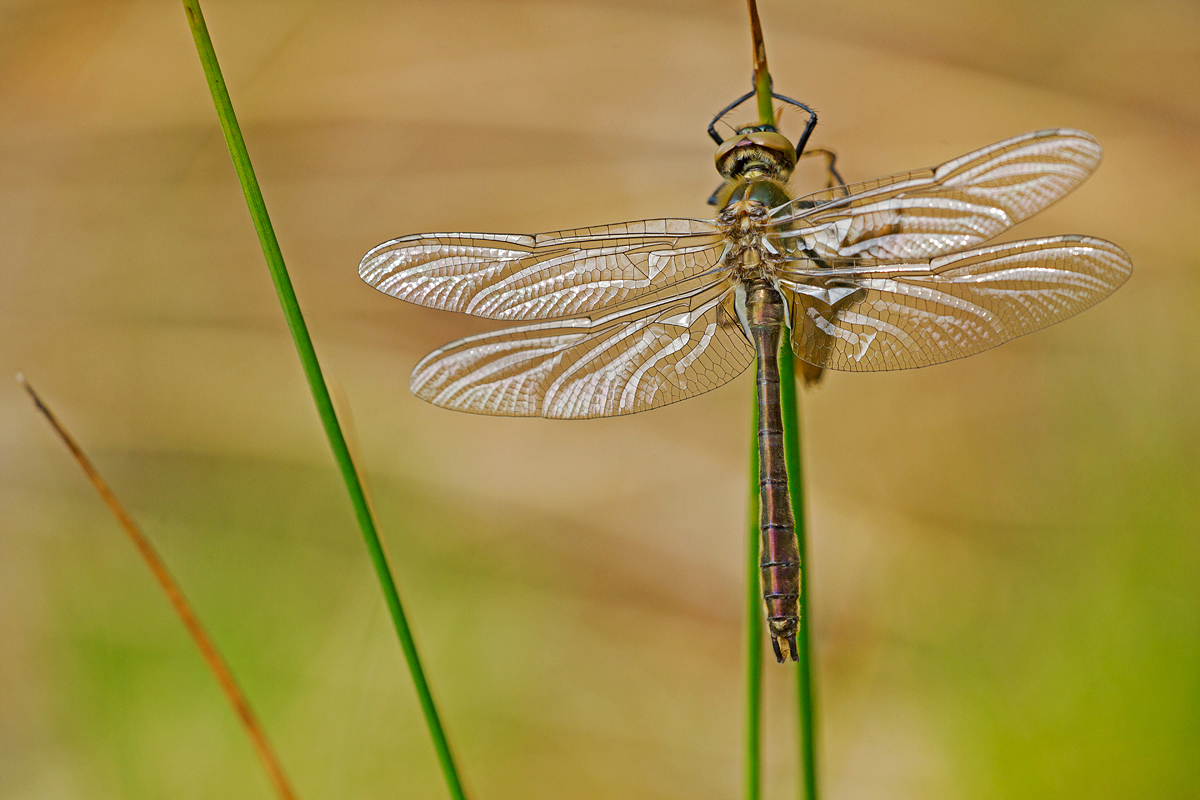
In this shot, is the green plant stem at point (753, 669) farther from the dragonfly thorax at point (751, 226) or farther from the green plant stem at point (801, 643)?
the dragonfly thorax at point (751, 226)

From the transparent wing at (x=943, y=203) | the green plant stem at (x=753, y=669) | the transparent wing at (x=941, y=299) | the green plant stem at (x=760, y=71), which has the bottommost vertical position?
the green plant stem at (x=753, y=669)

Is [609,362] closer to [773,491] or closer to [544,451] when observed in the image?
[773,491]

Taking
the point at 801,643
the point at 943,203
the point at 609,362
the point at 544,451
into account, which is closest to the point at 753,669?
the point at 801,643

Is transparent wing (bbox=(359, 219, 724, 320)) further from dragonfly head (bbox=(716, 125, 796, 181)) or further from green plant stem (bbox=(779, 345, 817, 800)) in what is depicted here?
green plant stem (bbox=(779, 345, 817, 800))

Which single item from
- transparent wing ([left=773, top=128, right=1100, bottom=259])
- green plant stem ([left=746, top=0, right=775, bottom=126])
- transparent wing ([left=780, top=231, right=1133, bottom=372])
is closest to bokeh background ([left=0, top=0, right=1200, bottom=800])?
transparent wing ([left=780, top=231, right=1133, bottom=372])

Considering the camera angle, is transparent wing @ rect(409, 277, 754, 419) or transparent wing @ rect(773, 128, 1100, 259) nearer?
transparent wing @ rect(773, 128, 1100, 259)

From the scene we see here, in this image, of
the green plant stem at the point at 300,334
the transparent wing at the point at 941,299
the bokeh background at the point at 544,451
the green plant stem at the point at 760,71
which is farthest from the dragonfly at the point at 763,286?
the bokeh background at the point at 544,451
